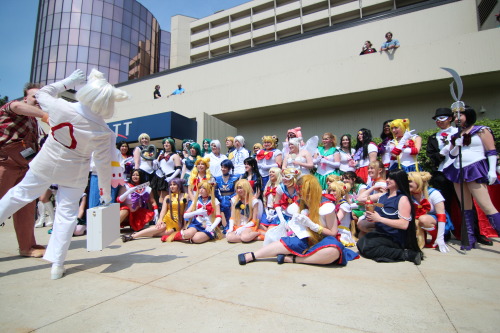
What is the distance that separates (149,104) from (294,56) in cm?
694

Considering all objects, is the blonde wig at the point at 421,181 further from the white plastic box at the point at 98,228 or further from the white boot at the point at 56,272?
the white boot at the point at 56,272

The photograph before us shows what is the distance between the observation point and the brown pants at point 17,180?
2959mm

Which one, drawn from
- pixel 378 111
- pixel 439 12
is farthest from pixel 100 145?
pixel 439 12

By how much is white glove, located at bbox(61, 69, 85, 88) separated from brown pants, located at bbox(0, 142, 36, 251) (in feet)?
3.46

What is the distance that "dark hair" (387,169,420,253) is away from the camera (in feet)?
9.26

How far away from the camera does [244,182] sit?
430 cm

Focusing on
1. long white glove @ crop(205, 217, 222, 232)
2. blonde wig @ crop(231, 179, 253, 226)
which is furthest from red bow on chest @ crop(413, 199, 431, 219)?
long white glove @ crop(205, 217, 222, 232)

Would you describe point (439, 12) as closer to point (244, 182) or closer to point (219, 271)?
point (244, 182)

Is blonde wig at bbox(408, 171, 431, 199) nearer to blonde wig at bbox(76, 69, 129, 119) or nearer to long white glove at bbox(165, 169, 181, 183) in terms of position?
blonde wig at bbox(76, 69, 129, 119)

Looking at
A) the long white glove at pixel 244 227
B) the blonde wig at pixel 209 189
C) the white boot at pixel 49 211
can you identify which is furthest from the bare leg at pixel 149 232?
the white boot at pixel 49 211

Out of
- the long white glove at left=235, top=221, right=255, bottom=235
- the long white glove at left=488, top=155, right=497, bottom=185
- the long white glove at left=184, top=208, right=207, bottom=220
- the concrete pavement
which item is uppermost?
the long white glove at left=488, top=155, right=497, bottom=185

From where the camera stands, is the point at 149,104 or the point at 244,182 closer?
the point at 244,182

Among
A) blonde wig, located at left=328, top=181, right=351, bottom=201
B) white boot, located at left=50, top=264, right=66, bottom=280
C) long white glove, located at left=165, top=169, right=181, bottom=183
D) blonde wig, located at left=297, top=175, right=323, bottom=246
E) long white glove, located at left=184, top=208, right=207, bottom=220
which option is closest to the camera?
white boot, located at left=50, top=264, right=66, bottom=280

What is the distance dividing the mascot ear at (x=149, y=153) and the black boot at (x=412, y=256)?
5.05 meters
